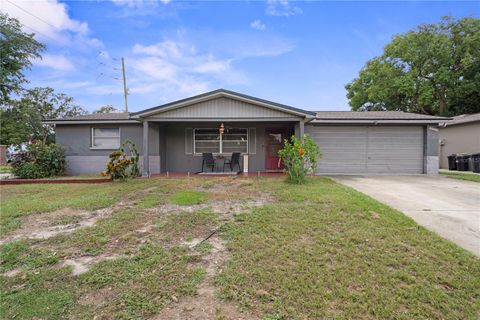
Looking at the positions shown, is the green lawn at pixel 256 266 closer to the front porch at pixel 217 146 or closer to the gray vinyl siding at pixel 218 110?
the gray vinyl siding at pixel 218 110

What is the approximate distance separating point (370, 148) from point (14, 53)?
20.4m

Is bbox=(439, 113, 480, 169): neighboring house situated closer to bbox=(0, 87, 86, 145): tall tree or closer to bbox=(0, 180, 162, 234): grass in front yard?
bbox=(0, 180, 162, 234): grass in front yard

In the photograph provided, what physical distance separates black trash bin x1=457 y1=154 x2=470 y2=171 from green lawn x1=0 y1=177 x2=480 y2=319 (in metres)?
12.4

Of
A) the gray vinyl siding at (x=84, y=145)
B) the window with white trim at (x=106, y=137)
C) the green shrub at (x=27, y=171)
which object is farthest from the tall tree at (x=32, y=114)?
the green shrub at (x=27, y=171)

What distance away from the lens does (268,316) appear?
2055 mm

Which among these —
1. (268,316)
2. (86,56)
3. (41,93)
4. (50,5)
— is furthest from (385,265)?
(41,93)

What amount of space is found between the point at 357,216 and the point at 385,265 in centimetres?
170

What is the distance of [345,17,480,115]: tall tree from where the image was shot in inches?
746

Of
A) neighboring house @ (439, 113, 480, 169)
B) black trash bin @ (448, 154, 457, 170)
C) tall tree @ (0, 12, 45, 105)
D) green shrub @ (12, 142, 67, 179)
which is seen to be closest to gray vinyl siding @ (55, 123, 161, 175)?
green shrub @ (12, 142, 67, 179)

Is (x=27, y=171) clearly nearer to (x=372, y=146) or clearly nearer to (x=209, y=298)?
(x=209, y=298)

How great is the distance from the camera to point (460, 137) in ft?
49.3

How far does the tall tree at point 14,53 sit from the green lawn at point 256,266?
14.7 meters

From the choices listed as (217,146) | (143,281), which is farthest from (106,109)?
(143,281)

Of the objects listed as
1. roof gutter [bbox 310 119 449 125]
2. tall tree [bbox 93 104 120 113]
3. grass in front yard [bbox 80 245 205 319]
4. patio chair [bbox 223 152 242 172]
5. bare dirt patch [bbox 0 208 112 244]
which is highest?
tall tree [bbox 93 104 120 113]
